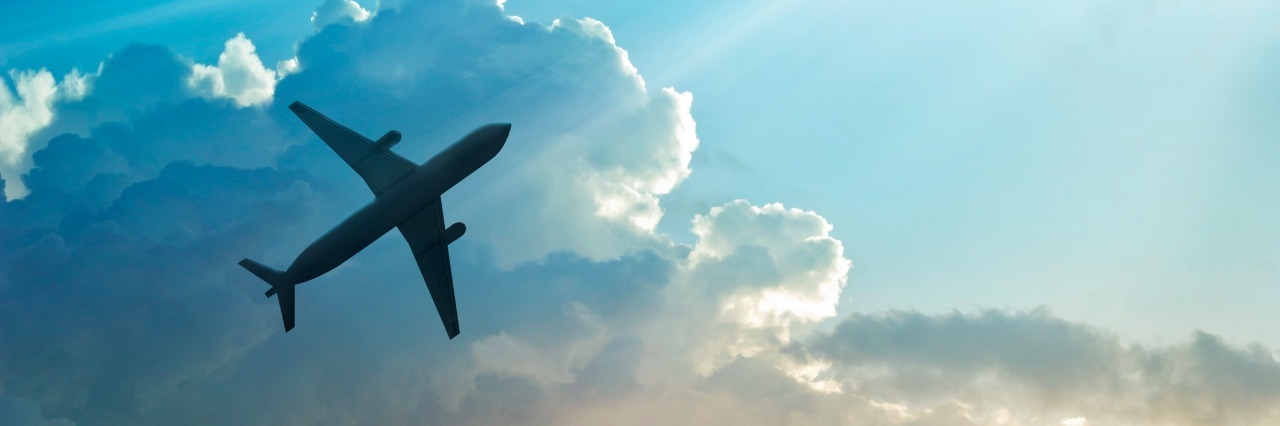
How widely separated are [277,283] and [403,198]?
24.1 m

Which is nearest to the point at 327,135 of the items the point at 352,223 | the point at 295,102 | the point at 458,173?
the point at 295,102

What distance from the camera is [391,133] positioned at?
358 ft

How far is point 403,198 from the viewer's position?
104 meters

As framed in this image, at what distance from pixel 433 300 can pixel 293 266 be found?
20.9m

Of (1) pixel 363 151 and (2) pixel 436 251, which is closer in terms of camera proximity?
(1) pixel 363 151

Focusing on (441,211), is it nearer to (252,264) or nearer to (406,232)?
(406,232)

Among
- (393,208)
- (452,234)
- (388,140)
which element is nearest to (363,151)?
(388,140)

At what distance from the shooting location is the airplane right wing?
350ft

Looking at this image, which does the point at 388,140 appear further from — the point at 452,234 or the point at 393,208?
the point at 452,234

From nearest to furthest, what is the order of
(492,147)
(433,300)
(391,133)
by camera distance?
(492,147) → (391,133) → (433,300)

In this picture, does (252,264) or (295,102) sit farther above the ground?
(295,102)

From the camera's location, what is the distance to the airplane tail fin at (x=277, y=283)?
361 ft

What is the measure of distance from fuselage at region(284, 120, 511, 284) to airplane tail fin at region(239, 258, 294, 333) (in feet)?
19.2

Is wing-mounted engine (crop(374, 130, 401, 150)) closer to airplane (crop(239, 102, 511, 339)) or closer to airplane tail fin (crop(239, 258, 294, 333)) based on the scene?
airplane (crop(239, 102, 511, 339))
